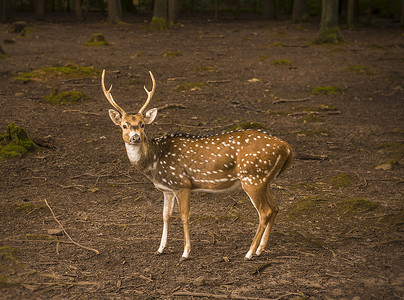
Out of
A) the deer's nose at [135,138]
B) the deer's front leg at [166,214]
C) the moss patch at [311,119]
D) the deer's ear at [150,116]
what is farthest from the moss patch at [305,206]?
the moss patch at [311,119]

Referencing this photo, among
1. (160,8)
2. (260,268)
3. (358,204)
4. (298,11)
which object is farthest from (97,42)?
(260,268)

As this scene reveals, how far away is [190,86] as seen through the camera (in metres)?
13.9

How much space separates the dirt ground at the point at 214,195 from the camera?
5285 mm

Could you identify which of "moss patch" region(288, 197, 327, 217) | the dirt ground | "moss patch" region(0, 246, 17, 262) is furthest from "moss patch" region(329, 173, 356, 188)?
"moss patch" region(0, 246, 17, 262)

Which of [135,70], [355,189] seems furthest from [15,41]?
[355,189]

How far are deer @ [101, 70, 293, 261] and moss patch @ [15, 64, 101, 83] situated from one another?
930 centimetres

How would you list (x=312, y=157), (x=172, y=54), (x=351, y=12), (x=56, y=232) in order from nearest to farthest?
1. (x=56, y=232)
2. (x=312, y=157)
3. (x=172, y=54)
4. (x=351, y=12)

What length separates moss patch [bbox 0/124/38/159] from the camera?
359 inches

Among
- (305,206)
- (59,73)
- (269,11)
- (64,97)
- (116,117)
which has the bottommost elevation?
(305,206)

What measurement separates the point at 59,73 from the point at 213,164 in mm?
10231

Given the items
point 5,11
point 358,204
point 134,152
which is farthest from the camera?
point 5,11

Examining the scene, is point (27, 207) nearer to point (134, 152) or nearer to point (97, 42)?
point (134, 152)

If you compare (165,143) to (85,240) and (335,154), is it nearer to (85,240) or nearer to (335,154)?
(85,240)

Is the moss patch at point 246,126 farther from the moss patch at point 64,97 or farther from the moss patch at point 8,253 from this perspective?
the moss patch at point 8,253
